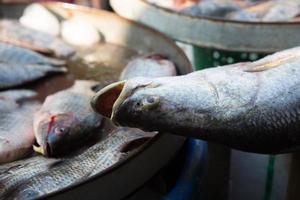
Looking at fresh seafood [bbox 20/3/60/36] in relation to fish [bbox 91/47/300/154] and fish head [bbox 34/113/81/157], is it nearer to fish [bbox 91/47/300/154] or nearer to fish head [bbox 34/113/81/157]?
fish head [bbox 34/113/81/157]

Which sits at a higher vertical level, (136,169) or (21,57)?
(21,57)

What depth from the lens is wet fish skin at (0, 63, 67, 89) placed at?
2.89 meters

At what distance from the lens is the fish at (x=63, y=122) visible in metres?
2.24

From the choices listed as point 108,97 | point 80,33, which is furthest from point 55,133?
point 80,33

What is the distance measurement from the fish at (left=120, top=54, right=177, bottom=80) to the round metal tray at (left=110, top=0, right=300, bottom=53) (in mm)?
167

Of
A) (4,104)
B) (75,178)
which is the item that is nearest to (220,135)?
(75,178)

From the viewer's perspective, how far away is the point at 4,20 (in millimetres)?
3572

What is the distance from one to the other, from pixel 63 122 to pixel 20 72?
2.59ft

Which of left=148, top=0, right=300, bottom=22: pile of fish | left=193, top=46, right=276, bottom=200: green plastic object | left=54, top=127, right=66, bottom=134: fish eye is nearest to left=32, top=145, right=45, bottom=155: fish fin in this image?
left=54, top=127, right=66, bottom=134: fish eye

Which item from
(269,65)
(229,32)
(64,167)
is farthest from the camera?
(229,32)

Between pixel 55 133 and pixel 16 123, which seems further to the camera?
pixel 16 123

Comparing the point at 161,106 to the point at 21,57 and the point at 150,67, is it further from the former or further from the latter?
the point at 21,57

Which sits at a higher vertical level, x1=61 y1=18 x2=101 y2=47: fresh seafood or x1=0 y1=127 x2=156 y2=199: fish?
x1=61 y1=18 x2=101 y2=47: fresh seafood

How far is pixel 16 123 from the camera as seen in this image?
248cm
